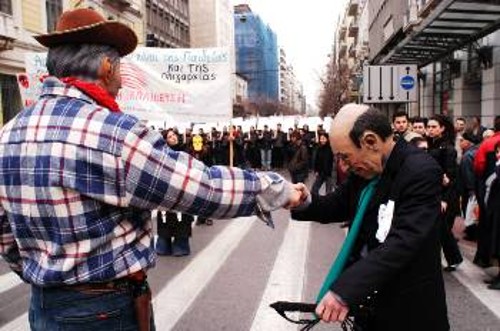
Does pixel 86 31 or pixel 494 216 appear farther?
pixel 494 216

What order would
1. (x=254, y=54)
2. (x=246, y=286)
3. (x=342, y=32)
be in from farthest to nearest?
1. (x=342, y=32)
2. (x=254, y=54)
3. (x=246, y=286)

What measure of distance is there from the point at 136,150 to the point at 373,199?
0.95 meters

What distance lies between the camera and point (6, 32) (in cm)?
2141

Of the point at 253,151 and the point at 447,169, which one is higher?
the point at 447,169

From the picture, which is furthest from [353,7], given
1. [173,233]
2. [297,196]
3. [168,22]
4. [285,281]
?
[297,196]

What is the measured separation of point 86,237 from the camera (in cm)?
205

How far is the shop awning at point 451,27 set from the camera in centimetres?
1447

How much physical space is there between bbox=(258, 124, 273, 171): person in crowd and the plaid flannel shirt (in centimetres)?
2412

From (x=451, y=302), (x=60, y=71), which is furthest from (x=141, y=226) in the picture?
(x=451, y=302)

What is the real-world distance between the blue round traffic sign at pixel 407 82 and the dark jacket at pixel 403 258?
1587 cm

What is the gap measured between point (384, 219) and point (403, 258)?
17 cm

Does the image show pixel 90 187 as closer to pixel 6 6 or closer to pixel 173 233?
pixel 173 233

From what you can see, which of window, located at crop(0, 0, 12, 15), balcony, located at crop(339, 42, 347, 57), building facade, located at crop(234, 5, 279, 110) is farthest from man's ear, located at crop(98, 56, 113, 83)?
balcony, located at crop(339, 42, 347, 57)

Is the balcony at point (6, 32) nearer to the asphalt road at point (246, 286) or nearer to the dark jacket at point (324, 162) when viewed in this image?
the dark jacket at point (324, 162)
